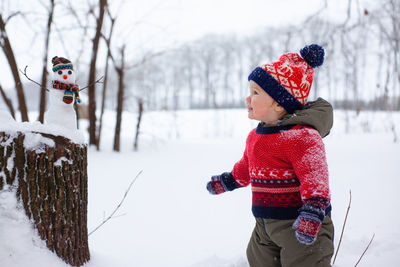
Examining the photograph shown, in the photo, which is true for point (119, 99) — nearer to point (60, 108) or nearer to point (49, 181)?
point (60, 108)

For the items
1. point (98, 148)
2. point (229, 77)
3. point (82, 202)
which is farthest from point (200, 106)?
point (82, 202)

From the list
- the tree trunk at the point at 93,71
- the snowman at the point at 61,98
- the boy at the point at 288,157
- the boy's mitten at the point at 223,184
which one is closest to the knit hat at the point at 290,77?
the boy at the point at 288,157

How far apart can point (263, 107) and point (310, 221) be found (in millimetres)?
558

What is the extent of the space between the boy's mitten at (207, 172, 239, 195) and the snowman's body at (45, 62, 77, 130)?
86cm

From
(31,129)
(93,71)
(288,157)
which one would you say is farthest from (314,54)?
(93,71)

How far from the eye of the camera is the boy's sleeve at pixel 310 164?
1140 mm

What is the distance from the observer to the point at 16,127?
1291mm

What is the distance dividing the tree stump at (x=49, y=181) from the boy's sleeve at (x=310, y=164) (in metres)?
1.10

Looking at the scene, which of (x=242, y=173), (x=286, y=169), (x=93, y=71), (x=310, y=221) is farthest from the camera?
(x=93, y=71)

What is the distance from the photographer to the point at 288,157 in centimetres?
126

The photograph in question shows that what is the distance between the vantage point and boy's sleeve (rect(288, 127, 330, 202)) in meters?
1.14

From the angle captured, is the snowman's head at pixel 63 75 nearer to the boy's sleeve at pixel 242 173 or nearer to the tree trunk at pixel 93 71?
the boy's sleeve at pixel 242 173

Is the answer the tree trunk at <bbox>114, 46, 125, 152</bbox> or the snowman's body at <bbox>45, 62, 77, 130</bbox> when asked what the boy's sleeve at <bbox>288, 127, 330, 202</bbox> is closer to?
the snowman's body at <bbox>45, 62, 77, 130</bbox>

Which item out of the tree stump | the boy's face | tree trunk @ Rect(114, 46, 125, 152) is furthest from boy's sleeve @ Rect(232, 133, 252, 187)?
tree trunk @ Rect(114, 46, 125, 152)
